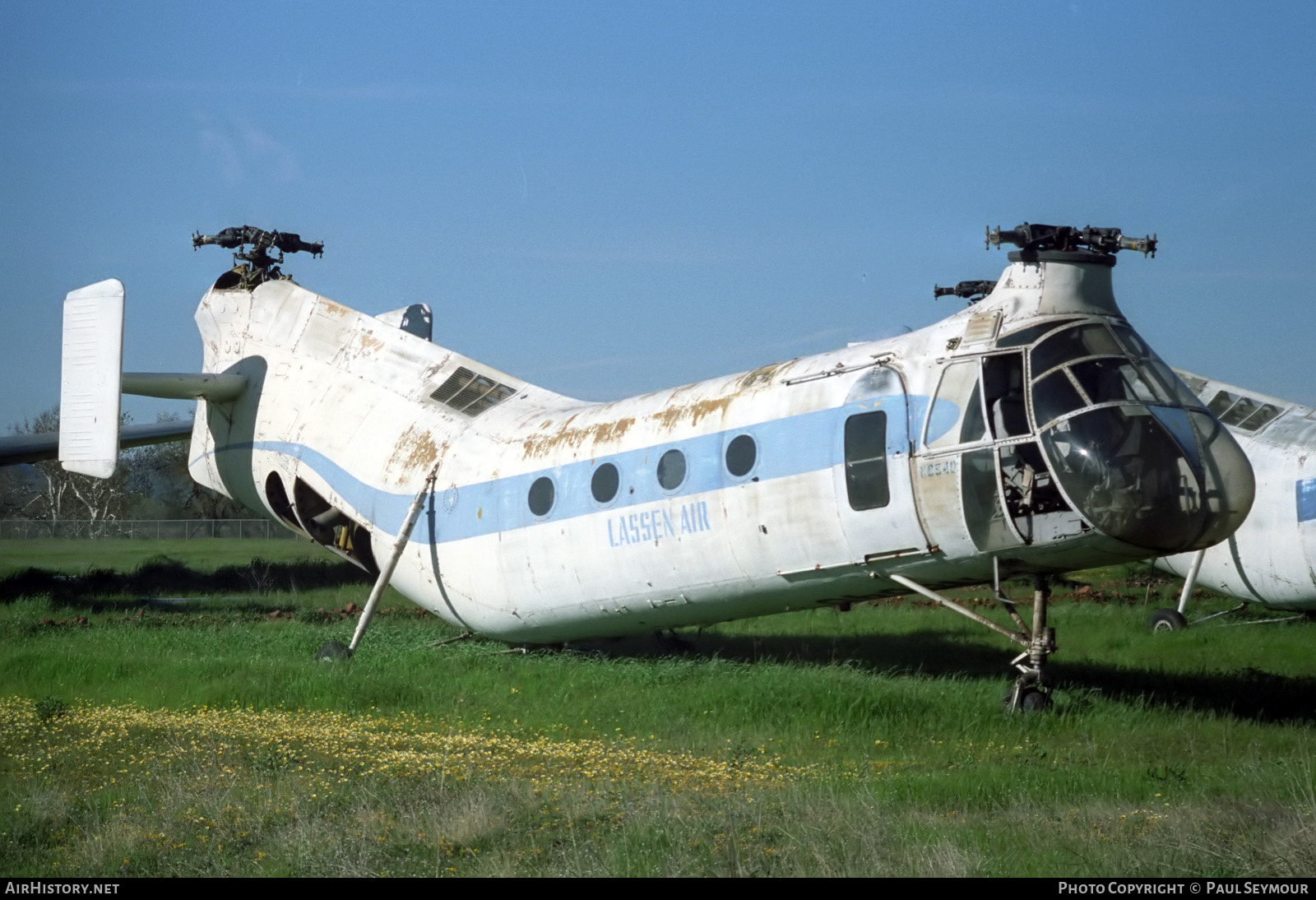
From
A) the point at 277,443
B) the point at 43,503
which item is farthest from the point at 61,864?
the point at 43,503

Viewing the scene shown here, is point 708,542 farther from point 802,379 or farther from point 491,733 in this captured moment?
point 491,733

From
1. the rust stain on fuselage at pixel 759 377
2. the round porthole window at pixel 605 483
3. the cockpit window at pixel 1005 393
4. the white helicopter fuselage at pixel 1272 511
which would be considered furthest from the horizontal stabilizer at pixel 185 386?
the white helicopter fuselage at pixel 1272 511

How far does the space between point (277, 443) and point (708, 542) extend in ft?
26.5

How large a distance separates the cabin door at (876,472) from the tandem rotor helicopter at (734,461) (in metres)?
0.02

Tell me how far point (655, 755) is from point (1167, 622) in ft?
43.1

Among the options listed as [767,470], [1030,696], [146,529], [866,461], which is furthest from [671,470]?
[146,529]

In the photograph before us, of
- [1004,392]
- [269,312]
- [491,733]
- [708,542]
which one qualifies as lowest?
[491,733]

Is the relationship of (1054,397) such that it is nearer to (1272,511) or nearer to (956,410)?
(956,410)

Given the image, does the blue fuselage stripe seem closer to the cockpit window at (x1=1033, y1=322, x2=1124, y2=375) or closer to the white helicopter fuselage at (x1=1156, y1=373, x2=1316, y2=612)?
the cockpit window at (x1=1033, y1=322, x2=1124, y2=375)

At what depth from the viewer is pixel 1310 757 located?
988cm

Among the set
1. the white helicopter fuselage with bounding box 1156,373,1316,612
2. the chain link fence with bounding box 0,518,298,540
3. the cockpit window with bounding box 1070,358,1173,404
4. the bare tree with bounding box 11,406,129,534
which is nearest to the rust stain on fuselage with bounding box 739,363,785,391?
the cockpit window with bounding box 1070,358,1173,404

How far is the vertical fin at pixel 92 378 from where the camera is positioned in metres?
16.2

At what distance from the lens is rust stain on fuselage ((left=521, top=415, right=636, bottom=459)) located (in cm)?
1395

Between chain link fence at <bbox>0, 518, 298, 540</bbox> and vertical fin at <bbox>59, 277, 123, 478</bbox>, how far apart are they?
3018 cm
